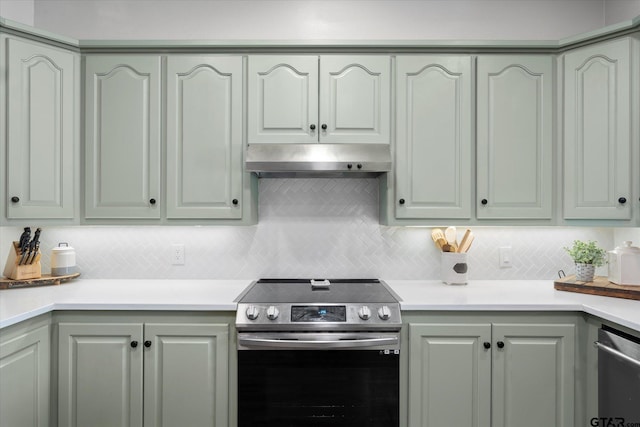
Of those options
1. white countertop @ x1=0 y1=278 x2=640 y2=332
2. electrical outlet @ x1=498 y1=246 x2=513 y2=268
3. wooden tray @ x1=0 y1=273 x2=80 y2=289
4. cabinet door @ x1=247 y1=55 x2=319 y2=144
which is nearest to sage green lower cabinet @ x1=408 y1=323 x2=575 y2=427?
white countertop @ x1=0 y1=278 x2=640 y2=332

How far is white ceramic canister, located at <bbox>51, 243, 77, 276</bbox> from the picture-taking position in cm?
235

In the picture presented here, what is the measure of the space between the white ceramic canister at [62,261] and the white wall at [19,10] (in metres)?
1.50

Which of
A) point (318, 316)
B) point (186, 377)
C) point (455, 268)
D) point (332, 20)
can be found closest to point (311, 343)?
point (318, 316)

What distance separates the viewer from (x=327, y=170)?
209cm

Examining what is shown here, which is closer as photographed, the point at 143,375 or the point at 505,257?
the point at 143,375

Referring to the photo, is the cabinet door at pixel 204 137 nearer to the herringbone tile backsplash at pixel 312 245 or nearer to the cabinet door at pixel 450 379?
the herringbone tile backsplash at pixel 312 245

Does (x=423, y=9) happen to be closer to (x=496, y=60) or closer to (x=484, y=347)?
(x=496, y=60)

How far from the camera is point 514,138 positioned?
2.20 m

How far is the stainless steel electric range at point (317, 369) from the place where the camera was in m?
1.83

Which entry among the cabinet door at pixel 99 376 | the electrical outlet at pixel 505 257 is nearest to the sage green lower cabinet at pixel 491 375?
the electrical outlet at pixel 505 257

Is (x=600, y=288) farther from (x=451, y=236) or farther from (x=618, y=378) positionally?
(x=451, y=236)

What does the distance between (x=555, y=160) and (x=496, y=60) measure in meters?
0.66

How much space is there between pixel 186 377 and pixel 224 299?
401mm

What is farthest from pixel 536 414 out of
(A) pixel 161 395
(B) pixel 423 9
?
(B) pixel 423 9
